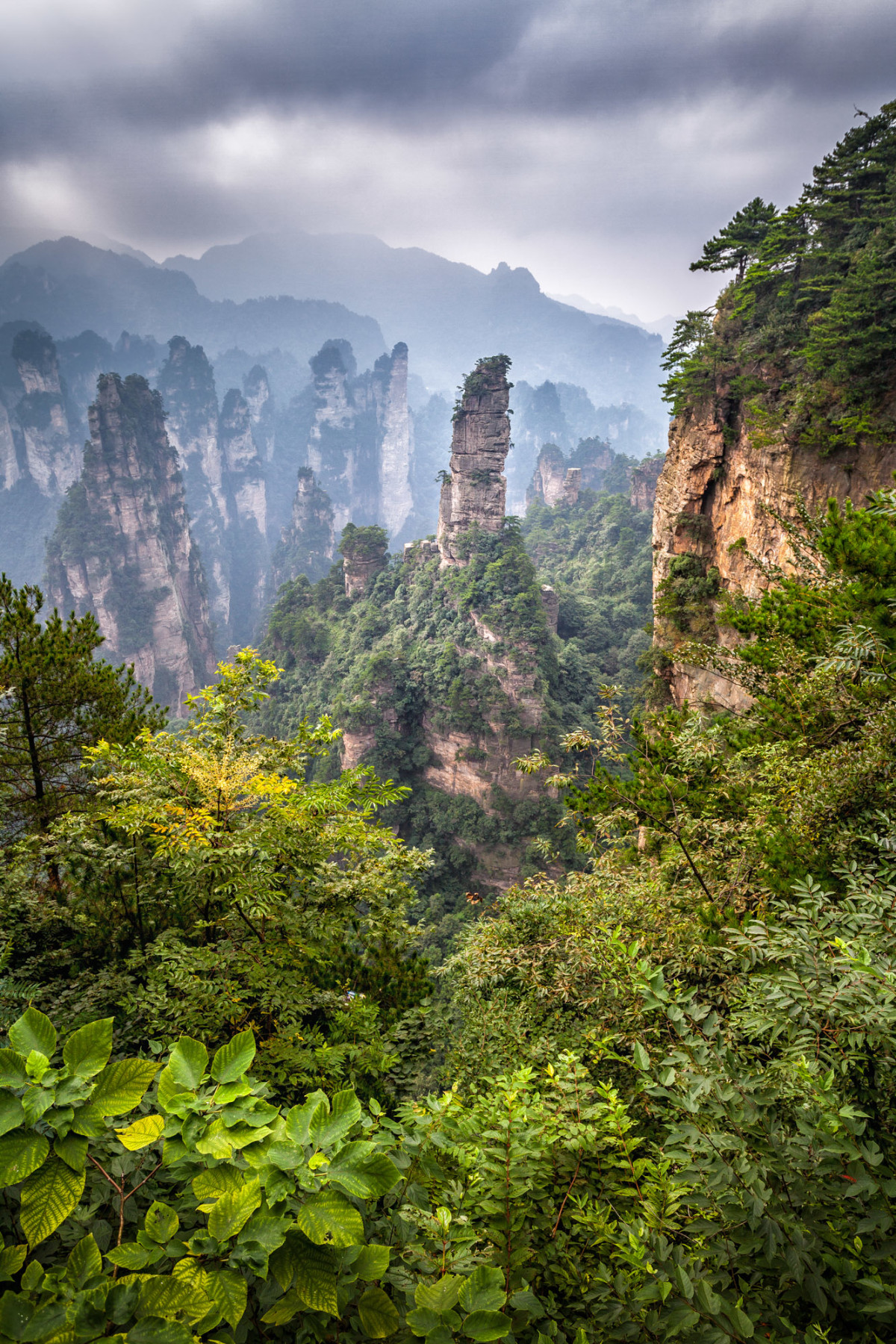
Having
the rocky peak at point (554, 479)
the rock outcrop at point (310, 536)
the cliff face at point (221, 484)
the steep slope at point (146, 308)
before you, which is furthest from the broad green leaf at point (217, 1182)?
the steep slope at point (146, 308)

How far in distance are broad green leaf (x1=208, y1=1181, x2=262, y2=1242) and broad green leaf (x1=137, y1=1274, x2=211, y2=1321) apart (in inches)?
2.5

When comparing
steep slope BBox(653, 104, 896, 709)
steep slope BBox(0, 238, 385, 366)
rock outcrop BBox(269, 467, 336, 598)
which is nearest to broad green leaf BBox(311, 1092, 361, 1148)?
steep slope BBox(653, 104, 896, 709)

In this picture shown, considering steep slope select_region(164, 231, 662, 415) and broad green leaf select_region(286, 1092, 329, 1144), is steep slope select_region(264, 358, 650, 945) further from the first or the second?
steep slope select_region(164, 231, 662, 415)

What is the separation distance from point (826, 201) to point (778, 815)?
16.1 m

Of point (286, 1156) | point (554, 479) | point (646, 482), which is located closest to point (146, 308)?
point (554, 479)

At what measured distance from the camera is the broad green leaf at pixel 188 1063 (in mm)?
1111

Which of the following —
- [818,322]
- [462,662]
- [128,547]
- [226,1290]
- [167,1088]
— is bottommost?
[462,662]

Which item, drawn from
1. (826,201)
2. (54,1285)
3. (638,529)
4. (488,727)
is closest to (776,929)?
(54,1285)

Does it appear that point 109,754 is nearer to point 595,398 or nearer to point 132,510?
point 132,510

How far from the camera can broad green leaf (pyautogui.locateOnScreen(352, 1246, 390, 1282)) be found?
95 centimetres

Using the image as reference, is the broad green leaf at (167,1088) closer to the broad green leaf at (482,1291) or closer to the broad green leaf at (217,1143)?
the broad green leaf at (217,1143)

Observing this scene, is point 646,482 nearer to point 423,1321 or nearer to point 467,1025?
point 467,1025

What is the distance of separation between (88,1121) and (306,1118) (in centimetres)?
36

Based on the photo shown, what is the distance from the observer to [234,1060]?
3.84 ft
